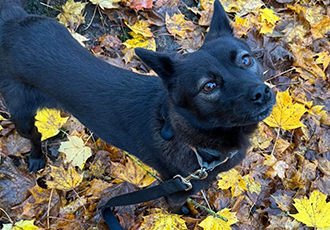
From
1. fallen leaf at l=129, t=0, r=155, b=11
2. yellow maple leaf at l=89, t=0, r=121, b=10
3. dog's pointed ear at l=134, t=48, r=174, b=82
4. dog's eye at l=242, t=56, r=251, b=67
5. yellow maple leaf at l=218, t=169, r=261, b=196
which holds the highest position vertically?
dog's pointed ear at l=134, t=48, r=174, b=82

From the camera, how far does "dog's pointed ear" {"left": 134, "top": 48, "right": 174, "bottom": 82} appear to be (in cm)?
200

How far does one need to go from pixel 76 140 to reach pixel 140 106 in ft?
3.31

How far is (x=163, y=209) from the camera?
9.66 ft

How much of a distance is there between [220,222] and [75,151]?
1.55 metres

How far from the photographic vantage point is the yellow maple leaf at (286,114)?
303 centimetres

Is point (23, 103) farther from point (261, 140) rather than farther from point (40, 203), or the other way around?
point (261, 140)

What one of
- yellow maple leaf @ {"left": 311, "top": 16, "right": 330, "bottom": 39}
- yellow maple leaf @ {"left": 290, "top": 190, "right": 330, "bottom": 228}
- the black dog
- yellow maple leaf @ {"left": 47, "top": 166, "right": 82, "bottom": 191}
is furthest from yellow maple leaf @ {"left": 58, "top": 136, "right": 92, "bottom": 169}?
yellow maple leaf @ {"left": 311, "top": 16, "right": 330, "bottom": 39}

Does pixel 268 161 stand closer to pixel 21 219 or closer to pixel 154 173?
pixel 154 173

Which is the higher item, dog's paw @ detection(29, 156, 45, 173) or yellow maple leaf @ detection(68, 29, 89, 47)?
yellow maple leaf @ detection(68, 29, 89, 47)

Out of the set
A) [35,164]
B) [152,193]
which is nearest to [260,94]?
[152,193]

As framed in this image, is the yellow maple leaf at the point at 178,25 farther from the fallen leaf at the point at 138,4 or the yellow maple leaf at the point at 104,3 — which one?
the yellow maple leaf at the point at 104,3

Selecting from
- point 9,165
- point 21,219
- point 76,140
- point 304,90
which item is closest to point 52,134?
point 76,140

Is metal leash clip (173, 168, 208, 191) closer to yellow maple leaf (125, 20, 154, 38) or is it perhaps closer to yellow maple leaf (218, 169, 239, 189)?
yellow maple leaf (218, 169, 239, 189)

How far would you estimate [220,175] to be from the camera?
2.97 metres
